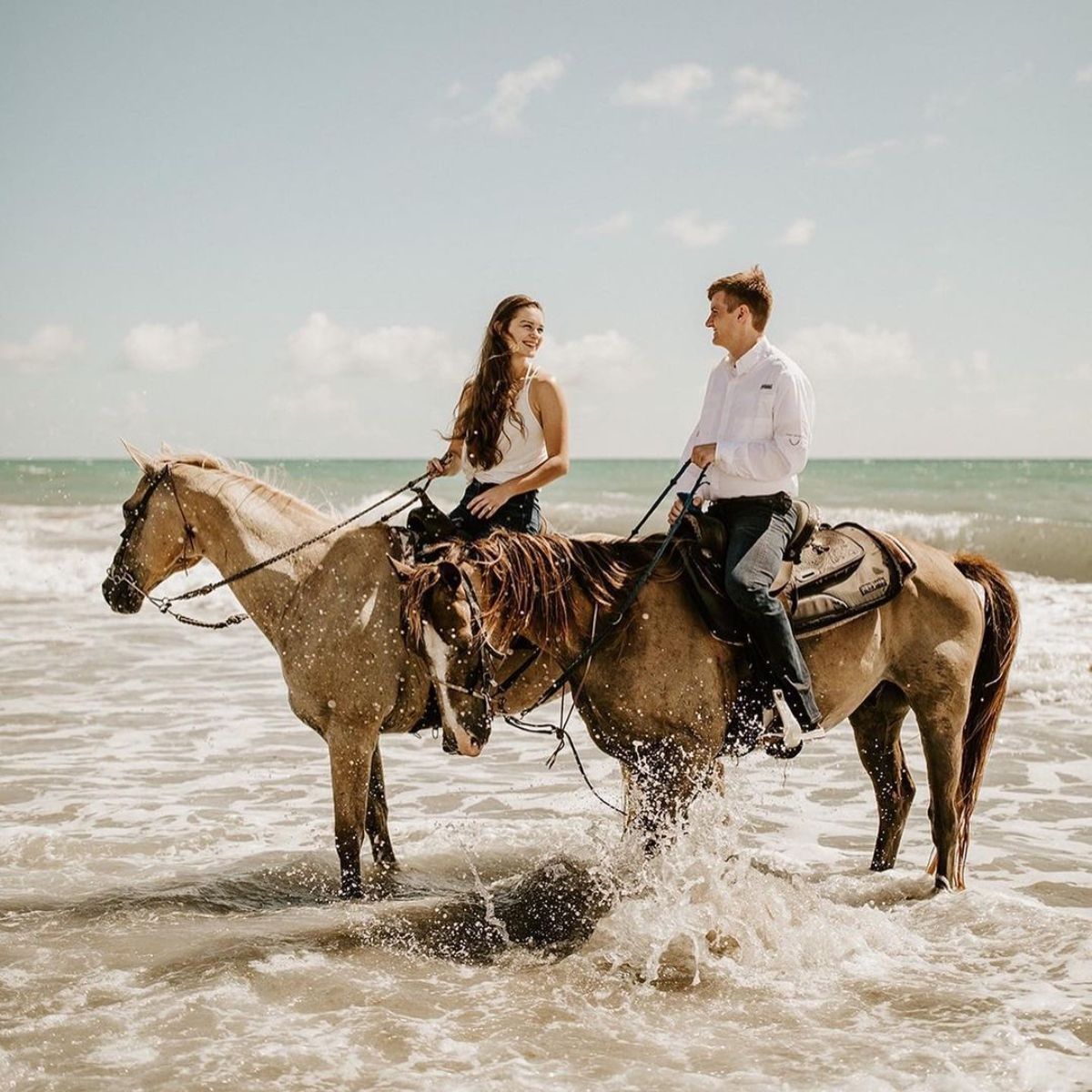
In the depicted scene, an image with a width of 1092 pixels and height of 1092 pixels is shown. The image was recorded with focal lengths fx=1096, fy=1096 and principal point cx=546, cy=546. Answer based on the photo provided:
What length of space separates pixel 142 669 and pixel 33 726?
2.49m

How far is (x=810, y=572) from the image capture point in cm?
455

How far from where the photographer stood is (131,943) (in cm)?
451

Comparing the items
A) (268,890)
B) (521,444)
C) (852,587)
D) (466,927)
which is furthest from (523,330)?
(268,890)

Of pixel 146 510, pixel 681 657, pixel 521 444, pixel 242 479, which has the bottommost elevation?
pixel 681 657

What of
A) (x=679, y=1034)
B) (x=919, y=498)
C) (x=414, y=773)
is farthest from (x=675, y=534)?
(x=919, y=498)

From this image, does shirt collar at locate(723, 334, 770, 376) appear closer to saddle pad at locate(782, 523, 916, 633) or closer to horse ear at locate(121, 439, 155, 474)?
saddle pad at locate(782, 523, 916, 633)

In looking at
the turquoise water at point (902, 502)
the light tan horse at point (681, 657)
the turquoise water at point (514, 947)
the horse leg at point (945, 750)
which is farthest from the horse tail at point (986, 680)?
the turquoise water at point (902, 502)

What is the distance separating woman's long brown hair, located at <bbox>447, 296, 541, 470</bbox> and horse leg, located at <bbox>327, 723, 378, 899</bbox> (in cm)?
139

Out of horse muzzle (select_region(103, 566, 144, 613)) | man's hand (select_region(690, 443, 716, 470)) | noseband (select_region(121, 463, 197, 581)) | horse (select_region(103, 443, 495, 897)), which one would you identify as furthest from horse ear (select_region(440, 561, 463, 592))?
horse muzzle (select_region(103, 566, 144, 613))

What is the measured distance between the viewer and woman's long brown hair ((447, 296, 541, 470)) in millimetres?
5086

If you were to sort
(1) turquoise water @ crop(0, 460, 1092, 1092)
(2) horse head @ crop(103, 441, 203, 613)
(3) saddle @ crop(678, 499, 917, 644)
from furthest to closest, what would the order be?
(2) horse head @ crop(103, 441, 203, 613), (3) saddle @ crop(678, 499, 917, 644), (1) turquoise water @ crop(0, 460, 1092, 1092)

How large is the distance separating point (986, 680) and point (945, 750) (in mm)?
428

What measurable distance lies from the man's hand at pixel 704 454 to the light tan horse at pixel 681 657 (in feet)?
1.31

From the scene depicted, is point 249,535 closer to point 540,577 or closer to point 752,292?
point 540,577
